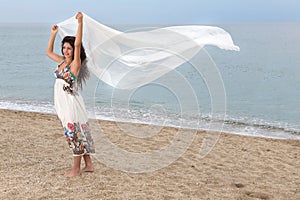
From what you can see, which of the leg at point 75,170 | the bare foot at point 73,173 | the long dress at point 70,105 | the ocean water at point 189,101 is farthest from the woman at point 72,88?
the ocean water at point 189,101

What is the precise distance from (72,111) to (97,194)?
40.3 inches

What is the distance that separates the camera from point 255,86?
69.2 feet

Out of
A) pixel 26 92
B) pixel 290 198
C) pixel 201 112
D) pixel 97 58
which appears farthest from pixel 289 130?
pixel 26 92

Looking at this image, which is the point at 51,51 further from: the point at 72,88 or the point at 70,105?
the point at 70,105

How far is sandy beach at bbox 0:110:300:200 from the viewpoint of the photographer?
16.2 ft

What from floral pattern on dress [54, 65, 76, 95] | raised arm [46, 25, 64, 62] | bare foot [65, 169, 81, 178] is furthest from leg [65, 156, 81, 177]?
raised arm [46, 25, 64, 62]

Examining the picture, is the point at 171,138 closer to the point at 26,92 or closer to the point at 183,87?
the point at 183,87

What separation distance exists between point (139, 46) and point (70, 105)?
132 cm

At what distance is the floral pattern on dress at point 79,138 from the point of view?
4.96 metres

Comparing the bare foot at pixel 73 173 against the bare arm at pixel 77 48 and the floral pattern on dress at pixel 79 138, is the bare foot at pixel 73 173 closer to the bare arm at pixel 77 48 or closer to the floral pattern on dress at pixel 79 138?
the floral pattern on dress at pixel 79 138

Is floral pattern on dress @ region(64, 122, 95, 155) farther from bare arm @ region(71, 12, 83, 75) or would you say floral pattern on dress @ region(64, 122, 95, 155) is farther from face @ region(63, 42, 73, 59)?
face @ region(63, 42, 73, 59)

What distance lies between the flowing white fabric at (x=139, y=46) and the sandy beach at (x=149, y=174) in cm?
143

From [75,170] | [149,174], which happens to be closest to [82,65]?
[75,170]

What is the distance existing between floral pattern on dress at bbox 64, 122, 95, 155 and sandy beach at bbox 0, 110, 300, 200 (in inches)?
15.8
